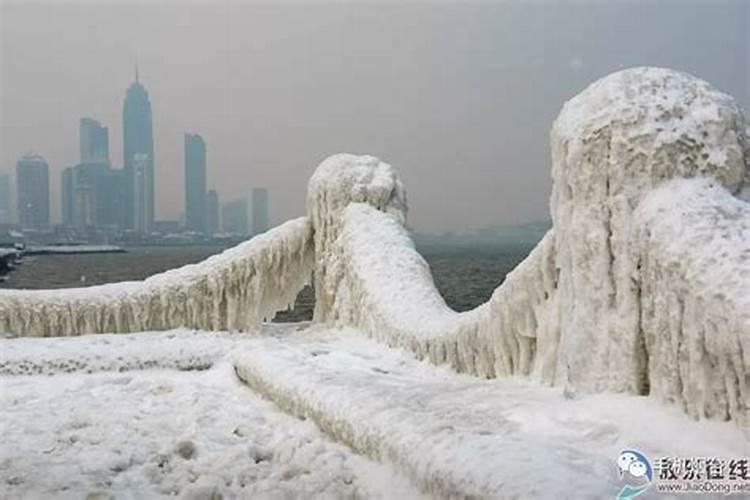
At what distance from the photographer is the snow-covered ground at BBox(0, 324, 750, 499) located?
1.72 m

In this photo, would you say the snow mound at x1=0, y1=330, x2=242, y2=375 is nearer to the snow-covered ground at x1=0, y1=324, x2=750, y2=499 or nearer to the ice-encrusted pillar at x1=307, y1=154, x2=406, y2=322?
the snow-covered ground at x1=0, y1=324, x2=750, y2=499

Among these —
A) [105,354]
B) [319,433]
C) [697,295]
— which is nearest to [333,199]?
[105,354]

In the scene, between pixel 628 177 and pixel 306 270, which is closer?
pixel 628 177

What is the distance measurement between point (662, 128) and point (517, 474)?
42.9 inches

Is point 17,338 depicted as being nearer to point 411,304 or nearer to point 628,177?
point 411,304

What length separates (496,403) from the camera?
7.54ft

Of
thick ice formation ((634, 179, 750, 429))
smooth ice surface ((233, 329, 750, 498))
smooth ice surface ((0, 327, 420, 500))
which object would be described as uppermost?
thick ice formation ((634, 179, 750, 429))

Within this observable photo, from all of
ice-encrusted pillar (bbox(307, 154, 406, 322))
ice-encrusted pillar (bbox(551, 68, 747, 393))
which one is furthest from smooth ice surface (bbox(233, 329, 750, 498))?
ice-encrusted pillar (bbox(307, 154, 406, 322))

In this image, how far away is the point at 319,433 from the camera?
2.43 meters

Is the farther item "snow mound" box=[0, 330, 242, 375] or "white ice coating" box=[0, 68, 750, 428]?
"snow mound" box=[0, 330, 242, 375]

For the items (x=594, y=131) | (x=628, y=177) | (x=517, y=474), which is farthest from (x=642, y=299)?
(x=517, y=474)

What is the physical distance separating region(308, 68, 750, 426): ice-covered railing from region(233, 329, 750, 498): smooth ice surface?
87 millimetres

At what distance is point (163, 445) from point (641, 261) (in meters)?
1.36

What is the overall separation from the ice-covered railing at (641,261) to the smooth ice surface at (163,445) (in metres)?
0.68
